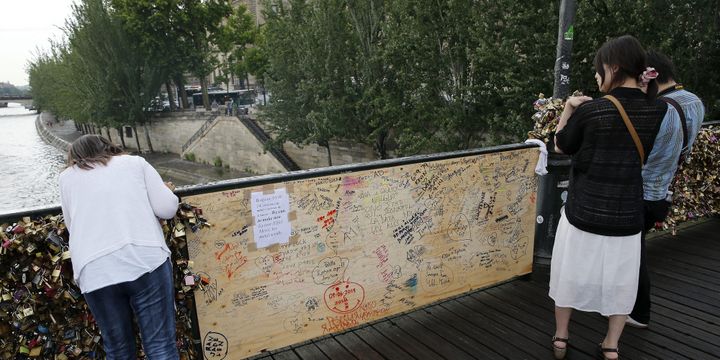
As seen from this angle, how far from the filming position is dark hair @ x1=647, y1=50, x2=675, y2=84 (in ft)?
9.75

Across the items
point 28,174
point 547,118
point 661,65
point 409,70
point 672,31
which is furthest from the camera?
point 28,174

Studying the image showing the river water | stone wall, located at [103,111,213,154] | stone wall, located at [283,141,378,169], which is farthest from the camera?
stone wall, located at [103,111,213,154]

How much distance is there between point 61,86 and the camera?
142 feet

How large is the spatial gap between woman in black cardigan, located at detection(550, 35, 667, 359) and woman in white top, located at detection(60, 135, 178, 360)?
2124 millimetres

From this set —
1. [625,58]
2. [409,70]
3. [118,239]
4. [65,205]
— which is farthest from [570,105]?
[409,70]

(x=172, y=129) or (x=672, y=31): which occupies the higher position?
(x=672, y=31)

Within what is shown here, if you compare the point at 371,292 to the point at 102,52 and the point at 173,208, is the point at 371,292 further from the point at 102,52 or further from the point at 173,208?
the point at 102,52

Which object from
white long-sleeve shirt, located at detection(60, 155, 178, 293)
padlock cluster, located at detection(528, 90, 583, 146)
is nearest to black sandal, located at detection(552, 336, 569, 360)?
padlock cluster, located at detection(528, 90, 583, 146)

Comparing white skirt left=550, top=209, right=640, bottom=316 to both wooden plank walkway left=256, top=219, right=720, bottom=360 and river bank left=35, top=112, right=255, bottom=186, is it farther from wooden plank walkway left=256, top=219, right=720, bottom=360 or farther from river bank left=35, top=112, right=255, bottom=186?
river bank left=35, top=112, right=255, bottom=186

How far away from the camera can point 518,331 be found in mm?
3238

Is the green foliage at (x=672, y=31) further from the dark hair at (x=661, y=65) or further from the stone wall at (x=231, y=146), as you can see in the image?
the stone wall at (x=231, y=146)

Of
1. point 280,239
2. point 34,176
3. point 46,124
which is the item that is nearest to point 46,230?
point 280,239

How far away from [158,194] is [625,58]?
2.37 metres

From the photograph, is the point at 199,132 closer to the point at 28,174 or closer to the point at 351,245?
the point at 28,174
